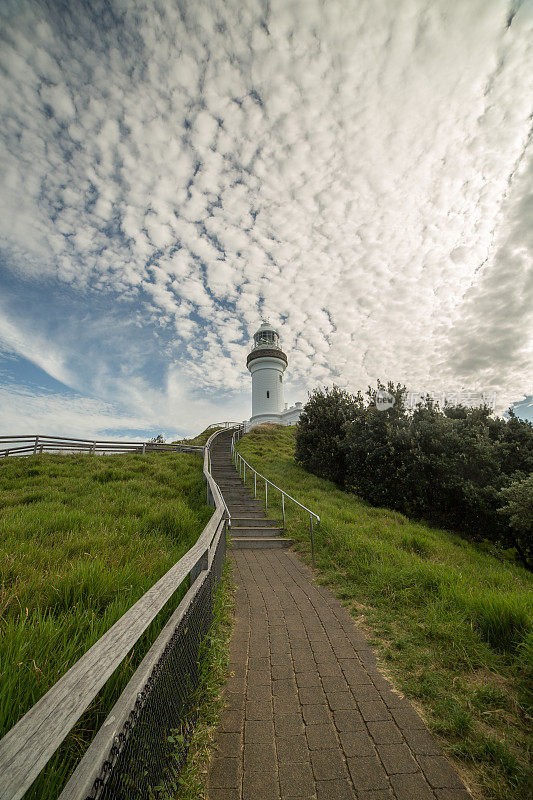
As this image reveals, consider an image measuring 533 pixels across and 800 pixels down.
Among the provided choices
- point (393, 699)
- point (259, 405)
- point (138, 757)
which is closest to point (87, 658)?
point (138, 757)

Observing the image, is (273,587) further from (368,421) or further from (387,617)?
(368,421)

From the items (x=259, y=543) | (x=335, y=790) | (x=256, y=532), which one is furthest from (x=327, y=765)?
(x=256, y=532)

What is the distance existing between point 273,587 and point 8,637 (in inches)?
154

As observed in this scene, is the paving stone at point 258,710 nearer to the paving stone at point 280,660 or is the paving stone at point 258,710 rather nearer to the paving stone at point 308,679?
the paving stone at point 308,679

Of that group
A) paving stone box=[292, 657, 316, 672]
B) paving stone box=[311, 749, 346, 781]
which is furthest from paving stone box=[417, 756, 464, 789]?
paving stone box=[292, 657, 316, 672]

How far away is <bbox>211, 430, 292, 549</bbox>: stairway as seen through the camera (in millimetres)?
8227

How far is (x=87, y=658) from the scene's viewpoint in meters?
1.42

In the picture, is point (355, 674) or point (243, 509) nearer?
point (355, 674)

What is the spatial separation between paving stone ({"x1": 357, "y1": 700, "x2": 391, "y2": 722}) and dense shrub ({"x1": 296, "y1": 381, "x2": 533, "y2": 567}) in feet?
30.1

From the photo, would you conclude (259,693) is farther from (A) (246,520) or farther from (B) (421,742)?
(A) (246,520)

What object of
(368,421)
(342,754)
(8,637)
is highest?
(368,421)

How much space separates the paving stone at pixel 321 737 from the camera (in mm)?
2490

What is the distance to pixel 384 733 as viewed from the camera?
2.60 m

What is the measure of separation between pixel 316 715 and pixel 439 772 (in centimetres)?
92
